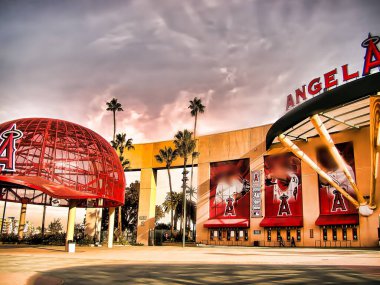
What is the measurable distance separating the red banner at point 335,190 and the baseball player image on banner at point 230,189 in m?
11.5

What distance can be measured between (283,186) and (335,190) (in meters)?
7.45

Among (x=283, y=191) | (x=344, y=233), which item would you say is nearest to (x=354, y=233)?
(x=344, y=233)

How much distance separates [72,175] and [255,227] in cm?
2853

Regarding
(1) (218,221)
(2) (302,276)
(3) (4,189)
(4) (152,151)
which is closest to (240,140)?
(1) (218,221)

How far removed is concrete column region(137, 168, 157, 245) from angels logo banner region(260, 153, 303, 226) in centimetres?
2144

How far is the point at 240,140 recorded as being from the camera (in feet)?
186

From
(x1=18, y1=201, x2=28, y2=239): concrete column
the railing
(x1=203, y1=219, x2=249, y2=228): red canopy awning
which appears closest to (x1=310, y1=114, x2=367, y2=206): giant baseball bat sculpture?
the railing

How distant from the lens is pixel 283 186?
1982 inches

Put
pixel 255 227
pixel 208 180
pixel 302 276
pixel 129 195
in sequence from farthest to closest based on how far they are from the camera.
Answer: pixel 129 195 → pixel 208 180 → pixel 255 227 → pixel 302 276

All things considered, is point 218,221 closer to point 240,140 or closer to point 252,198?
point 252,198

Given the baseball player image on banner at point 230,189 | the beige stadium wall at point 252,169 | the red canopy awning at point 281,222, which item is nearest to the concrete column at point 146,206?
the beige stadium wall at point 252,169

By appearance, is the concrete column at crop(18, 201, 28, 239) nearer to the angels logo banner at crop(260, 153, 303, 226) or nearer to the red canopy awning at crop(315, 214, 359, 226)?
the angels logo banner at crop(260, 153, 303, 226)

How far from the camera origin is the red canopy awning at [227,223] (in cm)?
5241

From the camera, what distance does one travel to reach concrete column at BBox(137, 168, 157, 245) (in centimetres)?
6212
